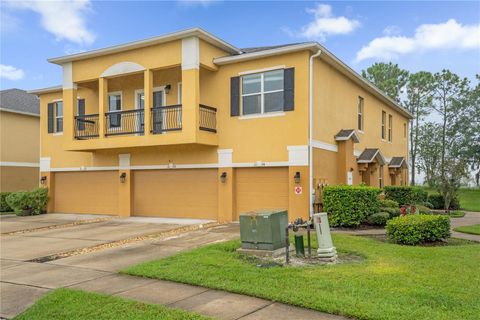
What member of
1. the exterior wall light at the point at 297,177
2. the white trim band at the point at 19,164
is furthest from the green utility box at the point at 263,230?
the white trim band at the point at 19,164

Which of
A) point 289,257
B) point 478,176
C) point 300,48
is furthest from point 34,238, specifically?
point 478,176

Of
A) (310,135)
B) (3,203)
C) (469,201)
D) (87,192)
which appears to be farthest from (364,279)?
(469,201)

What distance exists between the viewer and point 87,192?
19672 millimetres

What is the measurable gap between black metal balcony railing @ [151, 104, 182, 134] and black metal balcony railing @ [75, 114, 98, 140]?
3.19 metres

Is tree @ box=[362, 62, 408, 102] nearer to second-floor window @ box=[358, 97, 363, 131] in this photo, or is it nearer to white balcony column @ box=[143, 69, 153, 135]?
second-floor window @ box=[358, 97, 363, 131]

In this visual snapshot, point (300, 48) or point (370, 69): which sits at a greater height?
point (370, 69)

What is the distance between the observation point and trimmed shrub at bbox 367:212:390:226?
44.1 feet

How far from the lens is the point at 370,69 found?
44469mm

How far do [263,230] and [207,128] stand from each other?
7.27 m

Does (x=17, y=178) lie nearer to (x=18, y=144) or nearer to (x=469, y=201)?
(x=18, y=144)

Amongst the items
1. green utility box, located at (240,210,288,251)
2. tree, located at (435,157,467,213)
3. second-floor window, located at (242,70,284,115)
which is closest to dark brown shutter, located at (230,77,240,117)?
second-floor window, located at (242,70,284,115)

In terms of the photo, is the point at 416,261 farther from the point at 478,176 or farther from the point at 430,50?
the point at 478,176

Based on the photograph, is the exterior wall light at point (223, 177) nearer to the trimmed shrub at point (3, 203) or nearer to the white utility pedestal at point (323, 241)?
the white utility pedestal at point (323, 241)

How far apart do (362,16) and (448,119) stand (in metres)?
32.3
